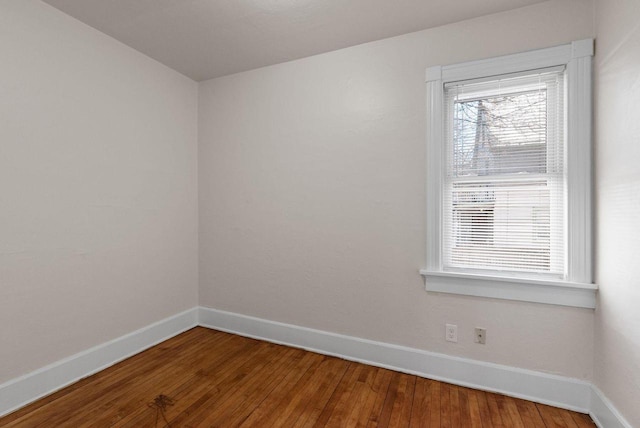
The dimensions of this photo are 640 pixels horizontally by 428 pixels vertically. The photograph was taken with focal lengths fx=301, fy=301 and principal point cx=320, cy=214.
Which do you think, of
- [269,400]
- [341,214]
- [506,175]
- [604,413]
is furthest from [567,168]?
[269,400]

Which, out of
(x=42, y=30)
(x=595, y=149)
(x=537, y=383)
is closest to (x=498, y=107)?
(x=595, y=149)

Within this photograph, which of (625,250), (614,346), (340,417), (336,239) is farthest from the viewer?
(336,239)

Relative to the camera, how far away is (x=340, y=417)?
1.81 meters

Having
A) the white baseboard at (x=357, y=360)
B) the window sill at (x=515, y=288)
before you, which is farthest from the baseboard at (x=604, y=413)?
the window sill at (x=515, y=288)

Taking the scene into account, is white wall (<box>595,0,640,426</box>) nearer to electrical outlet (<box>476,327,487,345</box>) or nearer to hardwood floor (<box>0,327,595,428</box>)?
hardwood floor (<box>0,327,595,428</box>)

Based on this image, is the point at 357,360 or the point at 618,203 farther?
the point at 357,360

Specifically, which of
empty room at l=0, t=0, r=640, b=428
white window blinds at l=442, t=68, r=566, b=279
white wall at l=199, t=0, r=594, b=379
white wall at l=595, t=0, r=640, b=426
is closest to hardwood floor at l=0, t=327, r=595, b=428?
empty room at l=0, t=0, r=640, b=428

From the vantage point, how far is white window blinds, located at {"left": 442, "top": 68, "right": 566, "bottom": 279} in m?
1.98

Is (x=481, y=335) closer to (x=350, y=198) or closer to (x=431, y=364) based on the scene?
(x=431, y=364)

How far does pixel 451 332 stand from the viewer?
2.19m

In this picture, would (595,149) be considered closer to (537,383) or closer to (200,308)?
(537,383)

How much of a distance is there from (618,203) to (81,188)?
338 cm

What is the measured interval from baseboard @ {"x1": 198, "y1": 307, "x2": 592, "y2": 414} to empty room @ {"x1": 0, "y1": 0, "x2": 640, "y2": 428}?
0.05 feet

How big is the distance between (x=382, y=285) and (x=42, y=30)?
296cm
